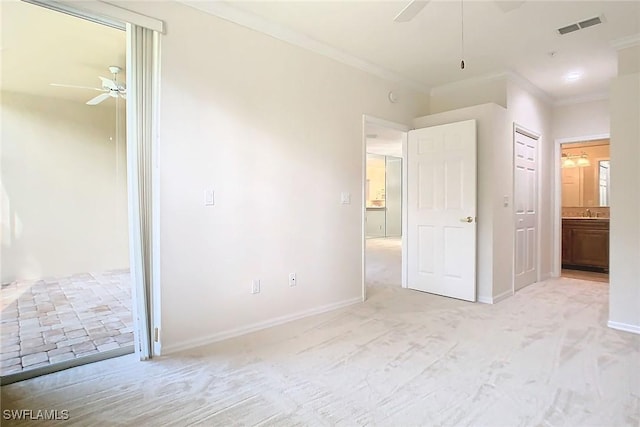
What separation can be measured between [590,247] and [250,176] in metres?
5.84

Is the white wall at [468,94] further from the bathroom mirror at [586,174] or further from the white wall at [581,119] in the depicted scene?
the bathroom mirror at [586,174]

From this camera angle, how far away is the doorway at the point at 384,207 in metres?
6.10

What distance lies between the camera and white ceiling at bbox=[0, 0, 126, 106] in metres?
2.46

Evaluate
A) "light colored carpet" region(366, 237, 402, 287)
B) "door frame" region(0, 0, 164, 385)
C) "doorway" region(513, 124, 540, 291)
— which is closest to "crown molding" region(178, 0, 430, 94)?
"door frame" region(0, 0, 164, 385)

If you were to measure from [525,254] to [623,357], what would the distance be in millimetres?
2292

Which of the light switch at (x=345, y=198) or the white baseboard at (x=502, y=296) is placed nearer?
the light switch at (x=345, y=198)

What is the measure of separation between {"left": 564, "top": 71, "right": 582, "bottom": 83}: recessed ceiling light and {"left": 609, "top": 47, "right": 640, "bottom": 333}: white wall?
1237mm

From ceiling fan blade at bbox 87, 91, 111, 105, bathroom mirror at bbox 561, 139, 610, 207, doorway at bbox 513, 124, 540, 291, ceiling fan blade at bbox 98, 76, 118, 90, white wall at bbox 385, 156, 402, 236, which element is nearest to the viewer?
ceiling fan blade at bbox 98, 76, 118, 90

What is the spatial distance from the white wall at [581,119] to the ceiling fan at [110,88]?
5785 millimetres

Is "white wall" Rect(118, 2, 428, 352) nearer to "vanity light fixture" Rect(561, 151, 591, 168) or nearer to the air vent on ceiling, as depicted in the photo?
the air vent on ceiling

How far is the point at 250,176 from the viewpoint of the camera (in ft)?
9.82

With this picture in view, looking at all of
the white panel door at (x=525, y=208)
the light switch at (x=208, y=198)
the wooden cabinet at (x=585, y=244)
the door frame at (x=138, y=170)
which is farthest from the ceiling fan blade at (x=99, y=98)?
the wooden cabinet at (x=585, y=244)

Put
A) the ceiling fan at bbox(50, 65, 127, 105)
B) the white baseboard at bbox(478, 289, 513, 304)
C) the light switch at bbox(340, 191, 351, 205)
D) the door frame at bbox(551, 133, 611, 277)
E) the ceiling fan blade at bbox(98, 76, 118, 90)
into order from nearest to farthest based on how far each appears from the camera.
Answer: the ceiling fan at bbox(50, 65, 127, 105)
the ceiling fan blade at bbox(98, 76, 118, 90)
the light switch at bbox(340, 191, 351, 205)
the white baseboard at bbox(478, 289, 513, 304)
the door frame at bbox(551, 133, 611, 277)

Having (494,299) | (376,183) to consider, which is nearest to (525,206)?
(494,299)
